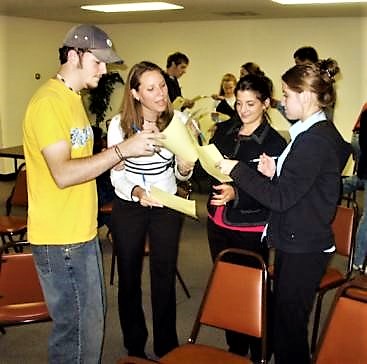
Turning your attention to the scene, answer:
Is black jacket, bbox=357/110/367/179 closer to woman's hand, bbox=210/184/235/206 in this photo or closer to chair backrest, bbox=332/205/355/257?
chair backrest, bbox=332/205/355/257

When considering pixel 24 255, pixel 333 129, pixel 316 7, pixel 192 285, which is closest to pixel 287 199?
pixel 333 129

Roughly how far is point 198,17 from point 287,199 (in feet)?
21.8

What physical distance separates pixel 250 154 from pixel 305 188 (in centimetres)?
58

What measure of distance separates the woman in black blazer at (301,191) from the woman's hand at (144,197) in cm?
45

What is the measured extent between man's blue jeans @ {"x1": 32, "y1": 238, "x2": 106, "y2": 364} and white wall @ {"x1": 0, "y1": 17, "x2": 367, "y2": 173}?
6.66 meters

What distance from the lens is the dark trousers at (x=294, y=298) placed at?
2.36m

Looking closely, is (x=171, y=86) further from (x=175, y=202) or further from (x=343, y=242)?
(x=175, y=202)

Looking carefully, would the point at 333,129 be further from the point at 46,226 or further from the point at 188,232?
the point at 188,232

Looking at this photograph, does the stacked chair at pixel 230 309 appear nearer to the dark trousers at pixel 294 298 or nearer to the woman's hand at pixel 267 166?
the dark trousers at pixel 294 298

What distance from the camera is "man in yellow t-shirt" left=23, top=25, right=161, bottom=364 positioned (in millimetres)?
2018

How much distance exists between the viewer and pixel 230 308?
2439 millimetres

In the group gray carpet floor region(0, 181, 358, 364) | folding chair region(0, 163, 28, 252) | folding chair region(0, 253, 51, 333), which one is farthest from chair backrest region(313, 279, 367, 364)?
folding chair region(0, 163, 28, 252)

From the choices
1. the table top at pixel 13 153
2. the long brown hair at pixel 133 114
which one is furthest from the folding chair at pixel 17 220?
the long brown hair at pixel 133 114

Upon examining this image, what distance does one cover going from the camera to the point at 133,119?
9.14 feet
